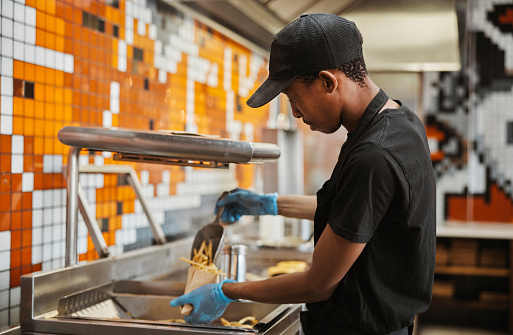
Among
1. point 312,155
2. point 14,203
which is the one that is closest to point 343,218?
point 14,203

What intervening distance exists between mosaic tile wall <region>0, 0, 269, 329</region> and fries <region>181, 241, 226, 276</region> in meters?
0.51

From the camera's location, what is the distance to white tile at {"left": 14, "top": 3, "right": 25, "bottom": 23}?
180 centimetres

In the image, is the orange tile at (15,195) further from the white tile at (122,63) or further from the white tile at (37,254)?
the white tile at (122,63)

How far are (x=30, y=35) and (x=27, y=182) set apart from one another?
46 centimetres

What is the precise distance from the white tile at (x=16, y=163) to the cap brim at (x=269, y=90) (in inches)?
32.3

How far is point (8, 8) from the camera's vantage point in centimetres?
177

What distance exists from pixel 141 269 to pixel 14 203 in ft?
2.11

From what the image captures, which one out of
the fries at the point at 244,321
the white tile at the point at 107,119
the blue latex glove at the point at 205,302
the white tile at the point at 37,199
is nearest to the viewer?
the blue latex glove at the point at 205,302

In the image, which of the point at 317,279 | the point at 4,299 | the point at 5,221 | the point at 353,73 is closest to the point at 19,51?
the point at 5,221

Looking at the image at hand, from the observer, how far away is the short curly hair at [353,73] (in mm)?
1329

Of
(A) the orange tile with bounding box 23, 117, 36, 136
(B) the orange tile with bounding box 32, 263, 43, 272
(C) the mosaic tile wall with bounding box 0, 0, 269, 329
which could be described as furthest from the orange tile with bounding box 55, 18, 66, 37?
(B) the orange tile with bounding box 32, 263, 43, 272

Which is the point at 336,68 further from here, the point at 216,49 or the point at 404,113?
the point at 216,49

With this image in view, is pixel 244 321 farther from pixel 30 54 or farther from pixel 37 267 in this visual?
pixel 30 54

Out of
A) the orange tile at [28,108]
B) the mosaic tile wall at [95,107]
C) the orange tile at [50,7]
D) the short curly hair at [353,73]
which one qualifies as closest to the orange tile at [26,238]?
the mosaic tile wall at [95,107]
